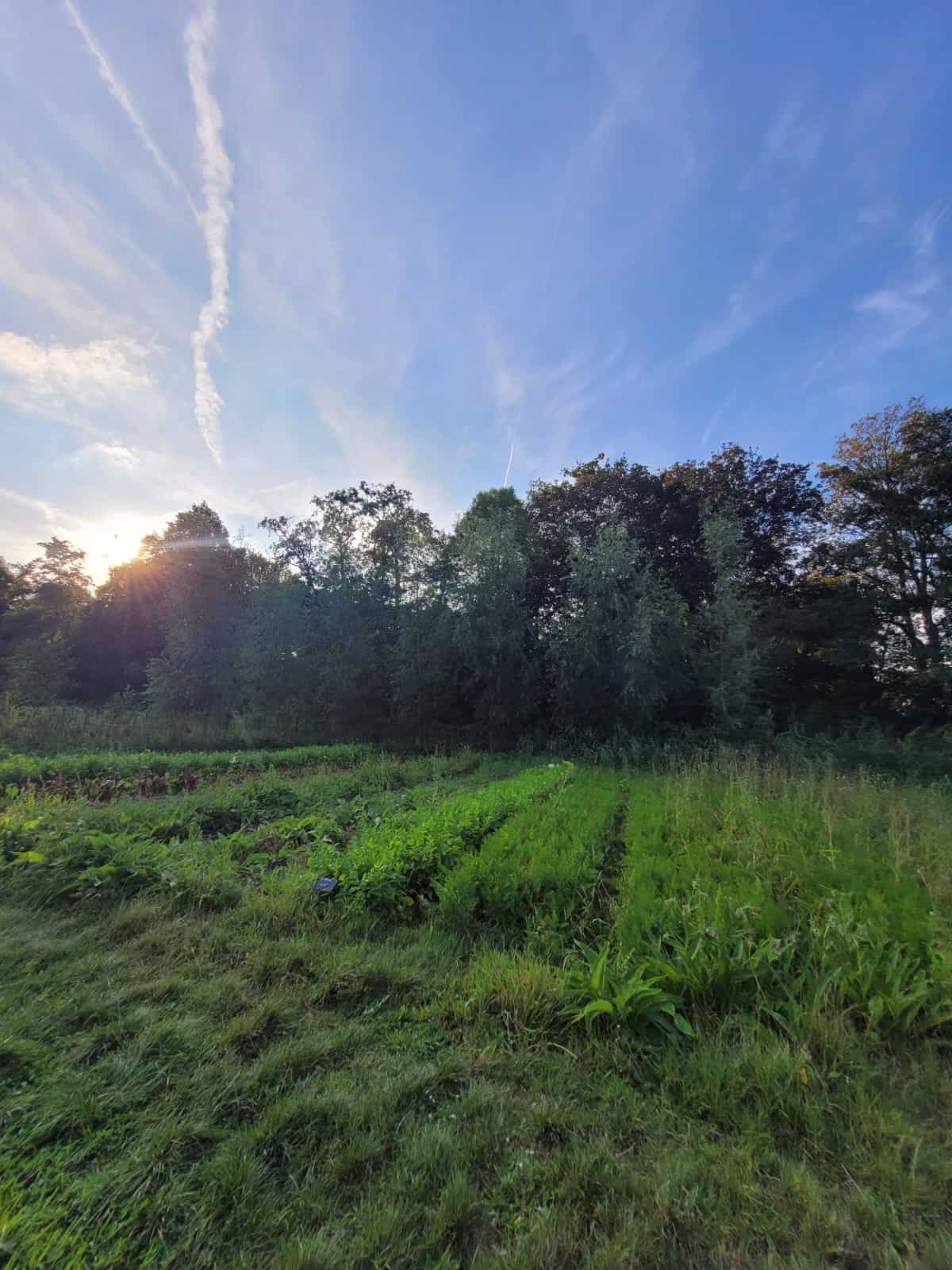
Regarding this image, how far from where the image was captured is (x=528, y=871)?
3617 mm

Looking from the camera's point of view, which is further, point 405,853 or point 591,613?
point 591,613

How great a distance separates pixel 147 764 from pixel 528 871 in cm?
862

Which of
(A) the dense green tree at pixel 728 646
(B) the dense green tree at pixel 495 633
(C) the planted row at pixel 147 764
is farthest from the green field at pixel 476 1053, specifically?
(B) the dense green tree at pixel 495 633

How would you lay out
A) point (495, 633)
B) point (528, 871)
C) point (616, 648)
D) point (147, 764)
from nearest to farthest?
point (528, 871), point (147, 764), point (616, 648), point (495, 633)

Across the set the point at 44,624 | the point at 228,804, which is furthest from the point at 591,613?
the point at 44,624

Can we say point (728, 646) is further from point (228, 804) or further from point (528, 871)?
point (228, 804)

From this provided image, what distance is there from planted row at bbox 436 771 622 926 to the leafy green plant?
732 millimetres

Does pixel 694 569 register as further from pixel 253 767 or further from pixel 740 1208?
pixel 740 1208

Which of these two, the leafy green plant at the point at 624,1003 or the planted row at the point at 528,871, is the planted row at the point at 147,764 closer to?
the planted row at the point at 528,871

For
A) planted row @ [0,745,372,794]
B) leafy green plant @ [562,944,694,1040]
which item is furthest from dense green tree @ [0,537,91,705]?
leafy green plant @ [562,944,694,1040]

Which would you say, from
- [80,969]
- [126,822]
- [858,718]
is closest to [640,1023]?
[80,969]

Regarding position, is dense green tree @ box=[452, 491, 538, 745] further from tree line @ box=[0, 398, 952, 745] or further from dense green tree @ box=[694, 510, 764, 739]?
dense green tree @ box=[694, 510, 764, 739]

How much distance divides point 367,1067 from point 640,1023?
1310 millimetres

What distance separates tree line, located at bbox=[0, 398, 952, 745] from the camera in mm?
13812
